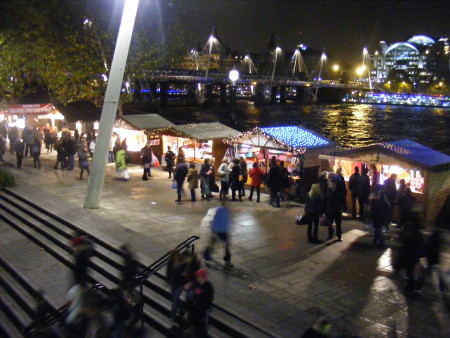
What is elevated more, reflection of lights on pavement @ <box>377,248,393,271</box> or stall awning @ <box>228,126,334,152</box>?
stall awning @ <box>228,126,334,152</box>

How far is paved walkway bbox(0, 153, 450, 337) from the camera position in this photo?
7.35 m

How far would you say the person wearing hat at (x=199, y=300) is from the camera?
6.19 metres

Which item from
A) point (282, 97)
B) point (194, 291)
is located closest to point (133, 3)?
point (194, 291)

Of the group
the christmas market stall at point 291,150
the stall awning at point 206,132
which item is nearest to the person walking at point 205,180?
the christmas market stall at point 291,150

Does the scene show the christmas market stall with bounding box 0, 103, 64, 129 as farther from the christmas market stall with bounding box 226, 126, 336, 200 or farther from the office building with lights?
the office building with lights

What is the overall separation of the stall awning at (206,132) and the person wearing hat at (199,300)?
12768 mm

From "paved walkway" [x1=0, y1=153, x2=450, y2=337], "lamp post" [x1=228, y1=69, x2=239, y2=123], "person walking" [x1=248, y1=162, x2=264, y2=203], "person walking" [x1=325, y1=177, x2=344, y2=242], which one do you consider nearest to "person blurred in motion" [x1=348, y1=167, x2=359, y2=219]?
"paved walkway" [x1=0, y1=153, x2=450, y2=337]

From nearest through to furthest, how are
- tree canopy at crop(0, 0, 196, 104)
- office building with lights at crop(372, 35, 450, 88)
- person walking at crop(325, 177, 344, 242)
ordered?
1. person walking at crop(325, 177, 344, 242)
2. tree canopy at crop(0, 0, 196, 104)
3. office building with lights at crop(372, 35, 450, 88)

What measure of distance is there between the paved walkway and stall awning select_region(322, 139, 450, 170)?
2054mm

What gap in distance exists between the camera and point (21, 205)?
1434cm

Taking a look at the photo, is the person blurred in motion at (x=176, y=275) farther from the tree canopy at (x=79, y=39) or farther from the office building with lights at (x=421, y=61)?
the office building with lights at (x=421, y=61)

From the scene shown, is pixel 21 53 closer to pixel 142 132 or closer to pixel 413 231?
pixel 142 132

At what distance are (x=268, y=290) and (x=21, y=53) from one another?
2553cm

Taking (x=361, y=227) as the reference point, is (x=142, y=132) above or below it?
above
